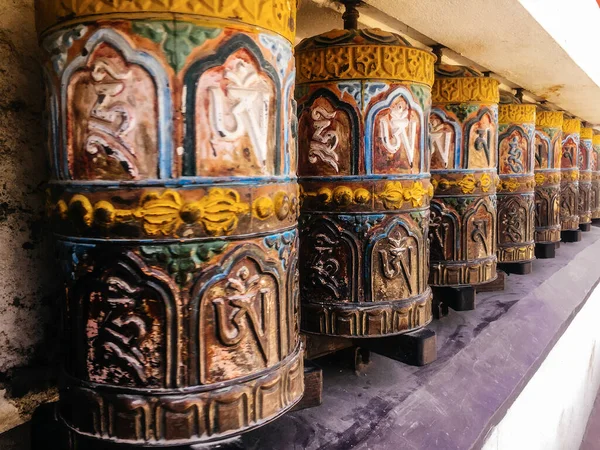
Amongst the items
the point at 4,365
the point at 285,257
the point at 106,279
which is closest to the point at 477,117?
the point at 285,257

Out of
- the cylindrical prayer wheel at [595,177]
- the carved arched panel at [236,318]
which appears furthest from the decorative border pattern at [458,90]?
the cylindrical prayer wheel at [595,177]

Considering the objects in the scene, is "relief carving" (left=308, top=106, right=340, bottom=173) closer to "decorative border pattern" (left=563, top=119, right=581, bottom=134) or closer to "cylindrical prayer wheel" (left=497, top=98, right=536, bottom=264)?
"cylindrical prayer wheel" (left=497, top=98, right=536, bottom=264)

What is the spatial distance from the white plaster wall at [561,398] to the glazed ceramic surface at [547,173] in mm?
449

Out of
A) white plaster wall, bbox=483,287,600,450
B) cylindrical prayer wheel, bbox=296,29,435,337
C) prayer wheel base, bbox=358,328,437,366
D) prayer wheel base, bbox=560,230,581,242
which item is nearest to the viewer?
cylindrical prayer wheel, bbox=296,29,435,337

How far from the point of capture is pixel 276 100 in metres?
0.79

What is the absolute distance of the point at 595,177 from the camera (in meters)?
4.11

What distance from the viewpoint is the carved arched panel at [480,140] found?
1.64 meters

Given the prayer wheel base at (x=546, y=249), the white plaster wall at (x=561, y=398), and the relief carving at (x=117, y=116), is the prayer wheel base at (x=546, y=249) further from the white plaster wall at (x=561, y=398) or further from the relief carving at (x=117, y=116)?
the relief carving at (x=117, y=116)

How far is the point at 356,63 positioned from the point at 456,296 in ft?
2.85

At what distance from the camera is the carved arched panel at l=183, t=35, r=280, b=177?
2.33 ft

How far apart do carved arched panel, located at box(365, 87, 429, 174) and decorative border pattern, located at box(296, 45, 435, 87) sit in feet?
0.16

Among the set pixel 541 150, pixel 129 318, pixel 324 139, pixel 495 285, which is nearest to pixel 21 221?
pixel 129 318

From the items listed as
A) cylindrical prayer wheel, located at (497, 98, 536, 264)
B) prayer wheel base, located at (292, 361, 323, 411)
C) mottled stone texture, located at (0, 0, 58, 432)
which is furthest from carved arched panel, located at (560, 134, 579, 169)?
mottled stone texture, located at (0, 0, 58, 432)

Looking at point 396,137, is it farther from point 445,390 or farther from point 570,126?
point 570,126
